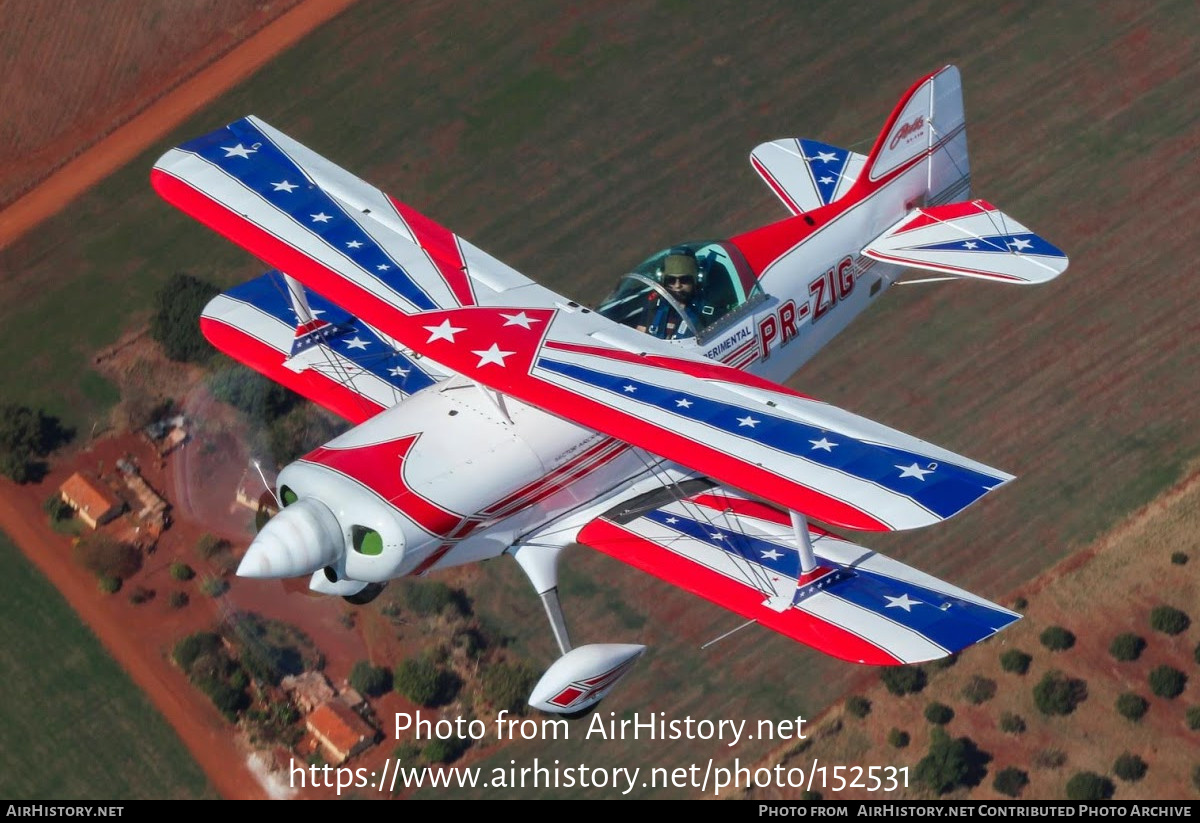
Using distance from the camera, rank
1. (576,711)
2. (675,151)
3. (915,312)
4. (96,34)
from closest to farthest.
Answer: (576,711) < (915,312) < (675,151) < (96,34)

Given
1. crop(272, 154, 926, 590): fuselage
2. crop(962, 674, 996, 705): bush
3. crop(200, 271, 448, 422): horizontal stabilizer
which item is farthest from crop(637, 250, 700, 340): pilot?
crop(962, 674, 996, 705): bush

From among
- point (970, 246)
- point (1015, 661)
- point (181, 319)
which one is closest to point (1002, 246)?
point (970, 246)

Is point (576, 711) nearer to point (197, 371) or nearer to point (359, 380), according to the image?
point (359, 380)

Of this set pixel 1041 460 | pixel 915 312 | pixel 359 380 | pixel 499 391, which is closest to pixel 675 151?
pixel 915 312

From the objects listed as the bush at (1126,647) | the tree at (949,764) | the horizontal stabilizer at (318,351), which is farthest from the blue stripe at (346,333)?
the bush at (1126,647)

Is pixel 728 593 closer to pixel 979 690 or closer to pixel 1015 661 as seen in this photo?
pixel 979 690
